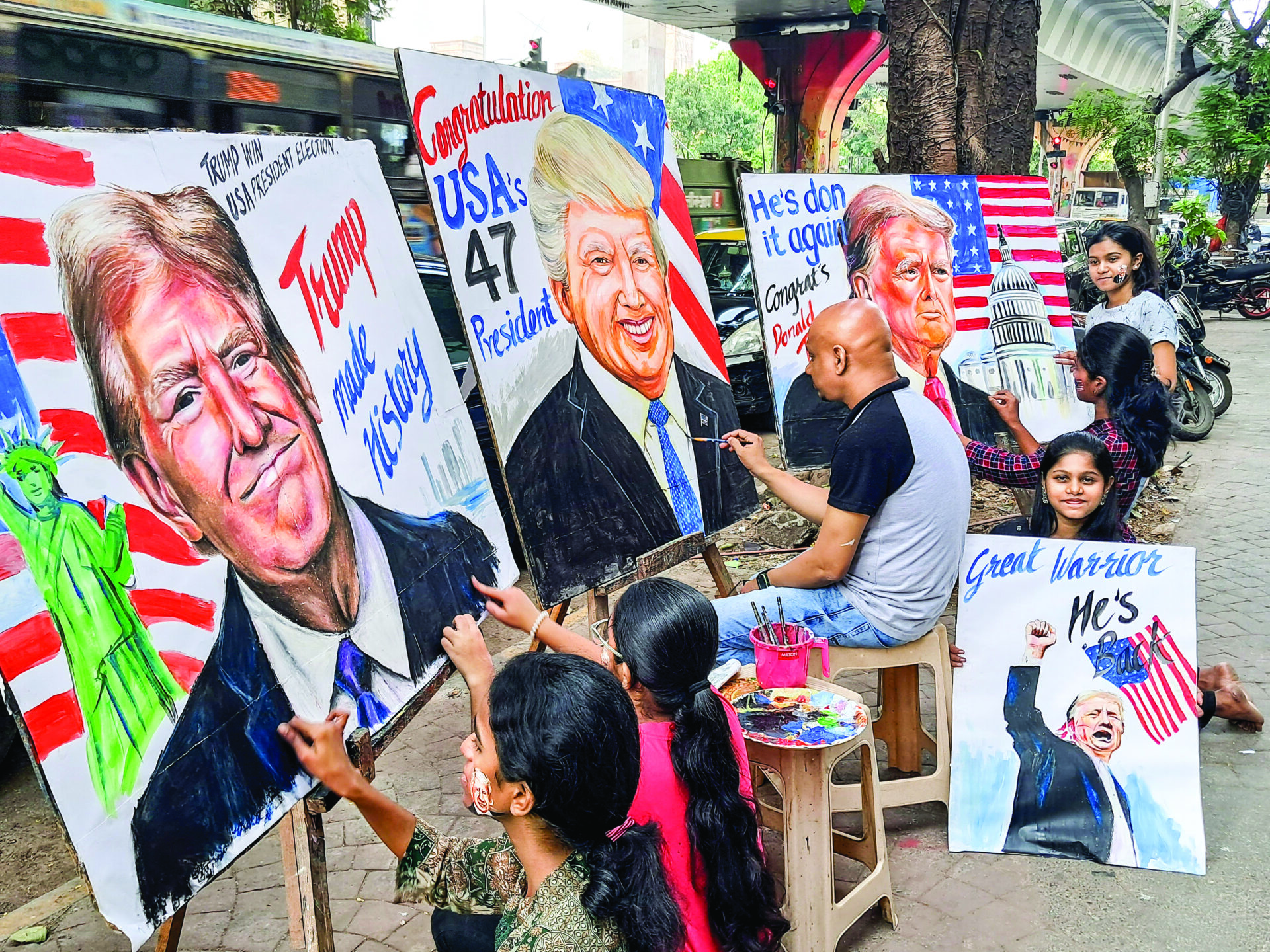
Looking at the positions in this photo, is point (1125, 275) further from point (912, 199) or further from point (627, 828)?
point (627, 828)

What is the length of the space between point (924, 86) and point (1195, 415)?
15.6ft

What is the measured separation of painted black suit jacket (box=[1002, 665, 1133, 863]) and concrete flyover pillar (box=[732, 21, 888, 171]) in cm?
1681

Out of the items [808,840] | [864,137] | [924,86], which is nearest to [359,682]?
[808,840]

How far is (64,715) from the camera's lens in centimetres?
151

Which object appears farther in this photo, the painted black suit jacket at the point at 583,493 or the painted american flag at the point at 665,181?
the painted american flag at the point at 665,181

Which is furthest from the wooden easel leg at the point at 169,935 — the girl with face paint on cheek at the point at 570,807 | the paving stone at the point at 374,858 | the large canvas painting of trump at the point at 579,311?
the large canvas painting of trump at the point at 579,311

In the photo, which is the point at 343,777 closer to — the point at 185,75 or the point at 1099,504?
the point at 1099,504

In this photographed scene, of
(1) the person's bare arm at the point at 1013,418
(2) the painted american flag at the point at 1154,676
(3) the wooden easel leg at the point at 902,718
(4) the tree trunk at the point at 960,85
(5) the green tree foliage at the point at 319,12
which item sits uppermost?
(5) the green tree foliage at the point at 319,12

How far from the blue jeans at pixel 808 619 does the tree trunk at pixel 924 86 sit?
3.40 m

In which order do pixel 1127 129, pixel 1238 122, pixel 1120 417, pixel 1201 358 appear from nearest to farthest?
pixel 1120 417 → pixel 1201 358 → pixel 1238 122 → pixel 1127 129

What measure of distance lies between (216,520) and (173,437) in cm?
16

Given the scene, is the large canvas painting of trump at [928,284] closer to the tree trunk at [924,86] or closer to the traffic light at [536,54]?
the tree trunk at [924,86]

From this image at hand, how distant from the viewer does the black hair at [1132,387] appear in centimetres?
365

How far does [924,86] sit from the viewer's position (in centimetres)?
580
